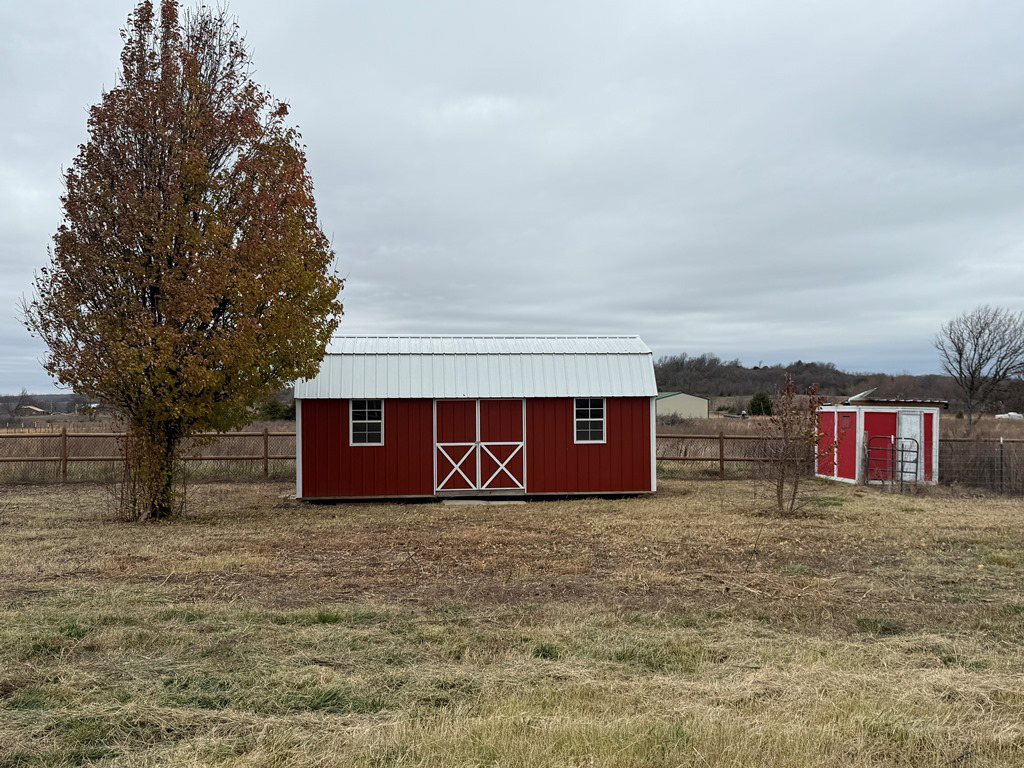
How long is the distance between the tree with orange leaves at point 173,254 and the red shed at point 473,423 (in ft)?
10.7

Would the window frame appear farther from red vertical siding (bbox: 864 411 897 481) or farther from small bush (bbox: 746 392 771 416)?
small bush (bbox: 746 392 771 416)

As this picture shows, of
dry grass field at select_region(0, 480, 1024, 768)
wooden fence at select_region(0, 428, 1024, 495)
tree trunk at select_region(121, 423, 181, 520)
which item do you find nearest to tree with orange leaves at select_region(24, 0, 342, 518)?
tree trunk at select_region(121, 423, 181, 520)

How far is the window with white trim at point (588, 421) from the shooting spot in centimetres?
1738

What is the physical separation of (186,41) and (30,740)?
11992mm

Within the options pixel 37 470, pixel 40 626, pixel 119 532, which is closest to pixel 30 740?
pixel 40 626

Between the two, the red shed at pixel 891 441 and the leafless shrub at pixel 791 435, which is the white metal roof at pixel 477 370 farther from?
the red shed at pixel 891 441

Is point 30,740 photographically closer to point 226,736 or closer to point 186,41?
point 226,736

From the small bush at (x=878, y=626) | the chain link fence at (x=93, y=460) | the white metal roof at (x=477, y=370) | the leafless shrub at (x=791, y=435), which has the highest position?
the white metal roof at (x=477, y=370)

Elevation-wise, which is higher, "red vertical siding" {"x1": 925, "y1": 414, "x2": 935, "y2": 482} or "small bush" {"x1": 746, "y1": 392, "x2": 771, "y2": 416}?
"small bush" {"x1": 746, "y1": 392, "x2": 771, "y2": 416}

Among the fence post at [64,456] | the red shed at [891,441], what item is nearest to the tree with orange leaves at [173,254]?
the fence post at [64,456]

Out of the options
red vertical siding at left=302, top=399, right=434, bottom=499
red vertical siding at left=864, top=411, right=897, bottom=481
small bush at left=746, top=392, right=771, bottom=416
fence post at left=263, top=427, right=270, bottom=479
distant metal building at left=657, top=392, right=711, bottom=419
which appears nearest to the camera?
red vertical siding at left=302, top=399, right=434, bottom=499

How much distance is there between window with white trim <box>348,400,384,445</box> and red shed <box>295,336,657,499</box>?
0.02 metres

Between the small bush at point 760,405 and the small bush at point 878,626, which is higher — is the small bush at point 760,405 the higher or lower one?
the higher one

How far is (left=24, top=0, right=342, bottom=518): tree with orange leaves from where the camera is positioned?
1241 centimetres
